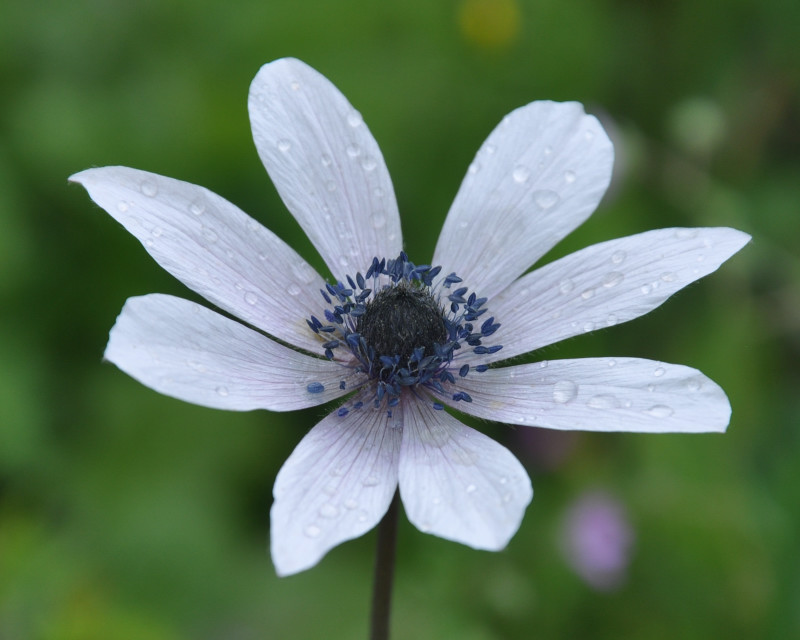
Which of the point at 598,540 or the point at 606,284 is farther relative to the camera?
the point at 598,540

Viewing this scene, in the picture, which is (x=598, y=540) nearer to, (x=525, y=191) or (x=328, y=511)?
(x=525, y=191)

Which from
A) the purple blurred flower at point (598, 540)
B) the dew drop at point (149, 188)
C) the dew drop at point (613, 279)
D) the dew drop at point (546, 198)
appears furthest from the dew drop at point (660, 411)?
the purple blurred flower at point (598, 540)

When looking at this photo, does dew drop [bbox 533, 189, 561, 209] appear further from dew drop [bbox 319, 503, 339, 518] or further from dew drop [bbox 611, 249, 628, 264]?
dew drop [bbox 319, 503, 339, 518]

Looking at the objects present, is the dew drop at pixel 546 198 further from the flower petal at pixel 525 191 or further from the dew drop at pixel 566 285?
the dew drop at pixel 566 285

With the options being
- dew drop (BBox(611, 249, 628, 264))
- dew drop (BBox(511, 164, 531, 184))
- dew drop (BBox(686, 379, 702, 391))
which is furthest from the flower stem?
dew drop (BBox(511, 164, 531, 184))

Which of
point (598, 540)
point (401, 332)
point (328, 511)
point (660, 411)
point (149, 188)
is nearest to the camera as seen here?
Answer: point (328, 511)

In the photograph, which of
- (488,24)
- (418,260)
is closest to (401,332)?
(418,260)

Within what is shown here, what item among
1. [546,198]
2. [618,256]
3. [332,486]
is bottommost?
[332,486]

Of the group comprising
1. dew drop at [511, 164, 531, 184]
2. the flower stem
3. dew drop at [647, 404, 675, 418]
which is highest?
dew drop at [511, 164, 531, 184]
